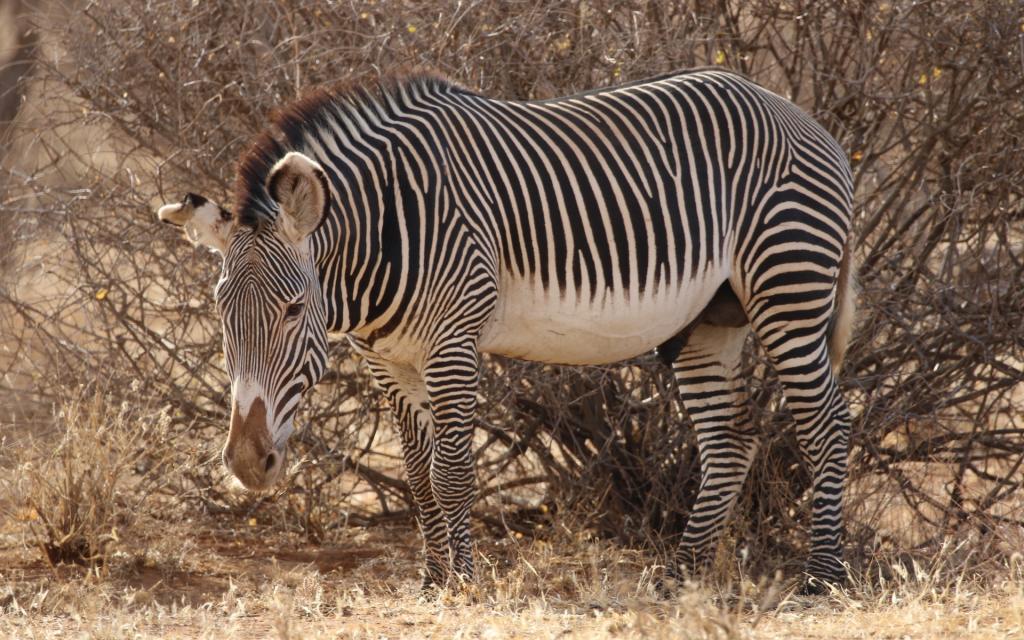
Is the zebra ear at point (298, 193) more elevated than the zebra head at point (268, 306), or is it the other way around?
the zebra ear at point (298, 193)

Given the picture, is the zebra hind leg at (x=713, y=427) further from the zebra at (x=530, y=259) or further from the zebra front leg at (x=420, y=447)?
the zebra front leg at (x=420, y=447)

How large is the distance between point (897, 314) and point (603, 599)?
275cm

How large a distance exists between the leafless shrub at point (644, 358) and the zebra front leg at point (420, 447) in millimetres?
1057

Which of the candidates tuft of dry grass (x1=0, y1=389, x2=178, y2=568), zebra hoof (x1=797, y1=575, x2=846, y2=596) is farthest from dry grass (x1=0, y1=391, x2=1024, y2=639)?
zebra hoof (x1=797, y1=575, x2=846, y2=596)

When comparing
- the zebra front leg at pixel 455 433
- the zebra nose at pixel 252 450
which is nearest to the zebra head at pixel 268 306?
the zebra nose at pixel 252 450

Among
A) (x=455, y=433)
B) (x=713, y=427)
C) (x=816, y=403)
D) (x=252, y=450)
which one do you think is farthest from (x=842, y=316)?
(x=252, y=450)

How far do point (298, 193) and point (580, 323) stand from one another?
4.47 ft

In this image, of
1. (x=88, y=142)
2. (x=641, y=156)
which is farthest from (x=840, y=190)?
(x=88, y=142)

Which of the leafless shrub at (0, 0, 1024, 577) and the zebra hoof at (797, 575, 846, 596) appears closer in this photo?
the zebra hoof at (797, 575, 846, 596)

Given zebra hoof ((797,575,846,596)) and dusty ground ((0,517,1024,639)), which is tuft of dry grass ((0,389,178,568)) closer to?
dusty ground ((0,517,1024,639))

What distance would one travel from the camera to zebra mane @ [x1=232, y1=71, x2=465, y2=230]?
4137 mm

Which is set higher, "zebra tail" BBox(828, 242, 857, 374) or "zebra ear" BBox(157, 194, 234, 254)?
"zebra ear" BBox(157, 194, 234, 254)

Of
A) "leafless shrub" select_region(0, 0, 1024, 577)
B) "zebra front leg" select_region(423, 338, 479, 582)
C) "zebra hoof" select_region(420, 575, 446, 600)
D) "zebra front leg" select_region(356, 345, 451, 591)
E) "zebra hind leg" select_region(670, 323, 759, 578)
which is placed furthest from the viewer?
"leafless shrub" select_region(0, 0, 1024, 577)

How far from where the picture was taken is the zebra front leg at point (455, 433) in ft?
14.8
